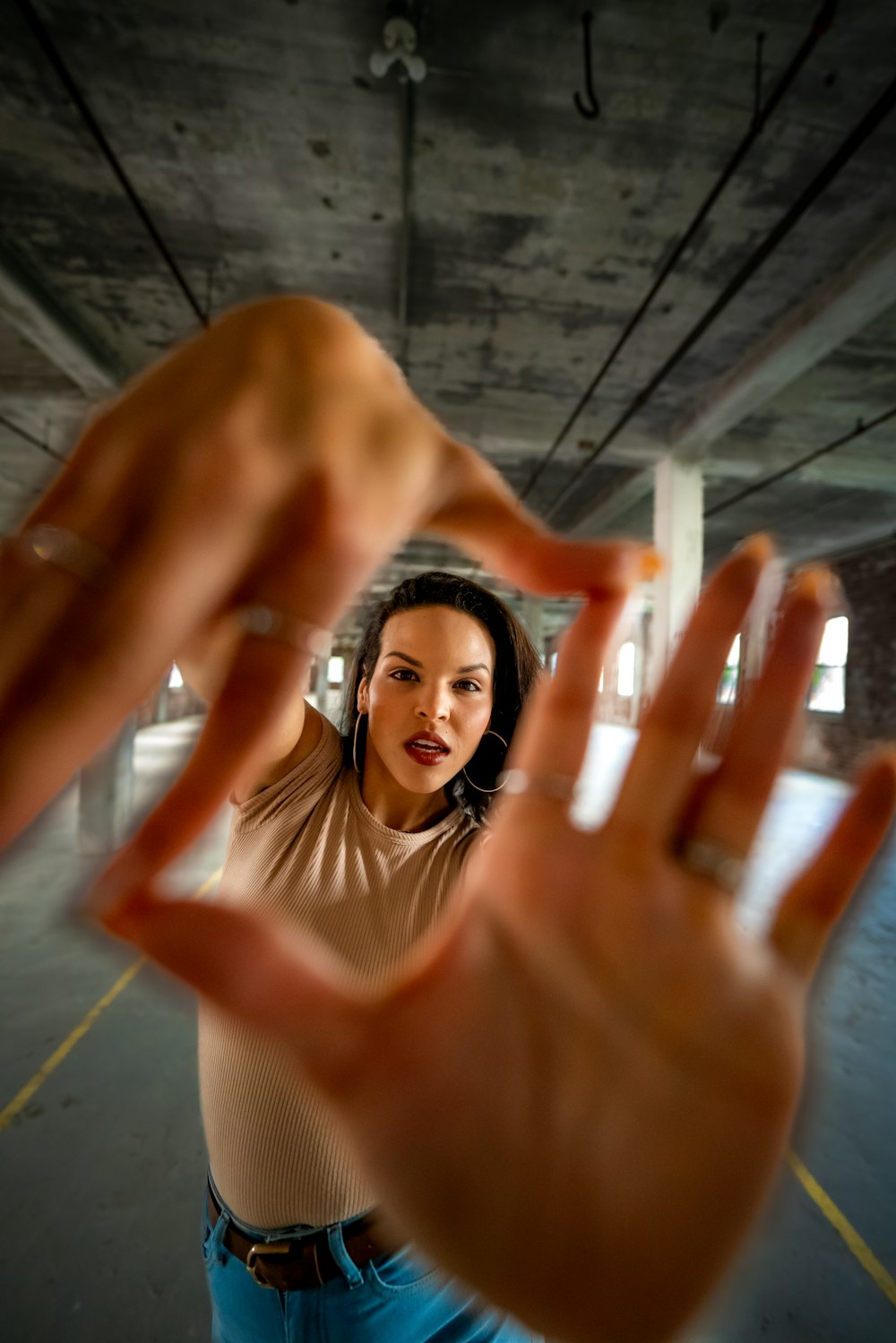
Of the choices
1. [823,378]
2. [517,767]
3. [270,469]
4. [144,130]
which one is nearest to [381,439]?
[270,469]

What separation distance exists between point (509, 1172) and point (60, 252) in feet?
12.0

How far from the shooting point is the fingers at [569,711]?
0.30 meters

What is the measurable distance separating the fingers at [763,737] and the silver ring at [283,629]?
0.69 feet

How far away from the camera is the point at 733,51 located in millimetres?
1789

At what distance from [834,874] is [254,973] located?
288mm

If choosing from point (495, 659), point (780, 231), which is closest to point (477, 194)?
point (780, 231)

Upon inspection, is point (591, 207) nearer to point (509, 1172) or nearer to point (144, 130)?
point (144, 130)

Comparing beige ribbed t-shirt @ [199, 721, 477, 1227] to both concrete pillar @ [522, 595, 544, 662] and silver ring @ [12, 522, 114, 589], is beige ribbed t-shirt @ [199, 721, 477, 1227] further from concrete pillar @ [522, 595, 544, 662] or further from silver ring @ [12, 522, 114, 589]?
concrete pillar @ [522, 595, 544, 662]

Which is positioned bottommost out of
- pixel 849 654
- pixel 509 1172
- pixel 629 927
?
pixel 509 1172

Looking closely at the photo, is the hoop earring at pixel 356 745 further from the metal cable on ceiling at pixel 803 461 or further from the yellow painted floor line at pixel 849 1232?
the metal cable on ceiling at pixel 803 461

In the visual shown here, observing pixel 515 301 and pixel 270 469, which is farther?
pixel 515 301

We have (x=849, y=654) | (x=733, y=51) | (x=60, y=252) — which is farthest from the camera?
(x=849, y=654)

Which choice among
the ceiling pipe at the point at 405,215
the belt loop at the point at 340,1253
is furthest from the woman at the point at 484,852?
the ceiling pipe at the point at 405,215

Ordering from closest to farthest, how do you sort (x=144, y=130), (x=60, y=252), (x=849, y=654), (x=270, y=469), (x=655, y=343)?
(x=270, y=469), (x=144, y=130), (x=60, y=252), (x=655, y=343), (x=849, y=654)
